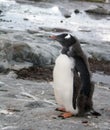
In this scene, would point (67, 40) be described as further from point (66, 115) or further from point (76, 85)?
point (66, 115)

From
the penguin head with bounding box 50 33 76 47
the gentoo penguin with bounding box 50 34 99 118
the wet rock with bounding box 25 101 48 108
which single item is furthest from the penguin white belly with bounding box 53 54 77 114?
the wet rock with bounding box 25 101 48 108

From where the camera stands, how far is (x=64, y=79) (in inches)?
257

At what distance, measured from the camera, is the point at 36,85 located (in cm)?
979


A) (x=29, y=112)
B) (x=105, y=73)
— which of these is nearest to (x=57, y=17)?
(x=105, y=73)

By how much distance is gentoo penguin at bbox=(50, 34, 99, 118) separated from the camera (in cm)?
650

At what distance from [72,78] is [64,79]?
11 cm

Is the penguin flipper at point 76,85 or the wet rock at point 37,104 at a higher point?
the penguin flipper at point 76,85

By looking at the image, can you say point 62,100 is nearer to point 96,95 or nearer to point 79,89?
point 79,89

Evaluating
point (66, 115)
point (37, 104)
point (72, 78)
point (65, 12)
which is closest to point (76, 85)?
point (72, 78)

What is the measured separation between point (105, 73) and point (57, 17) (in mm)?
18243

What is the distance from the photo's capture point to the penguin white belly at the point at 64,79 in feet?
21.2

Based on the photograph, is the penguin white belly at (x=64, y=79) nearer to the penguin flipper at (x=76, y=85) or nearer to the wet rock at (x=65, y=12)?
the penguin flipper at (x=76, y=85)

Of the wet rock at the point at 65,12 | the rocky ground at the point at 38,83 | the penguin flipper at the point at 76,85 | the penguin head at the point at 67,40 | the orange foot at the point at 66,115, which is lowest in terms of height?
the wet rock at the point at 65,12

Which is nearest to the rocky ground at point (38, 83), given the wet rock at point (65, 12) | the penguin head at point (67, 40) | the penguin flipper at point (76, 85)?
the penguin flipper at point (76, 85)
